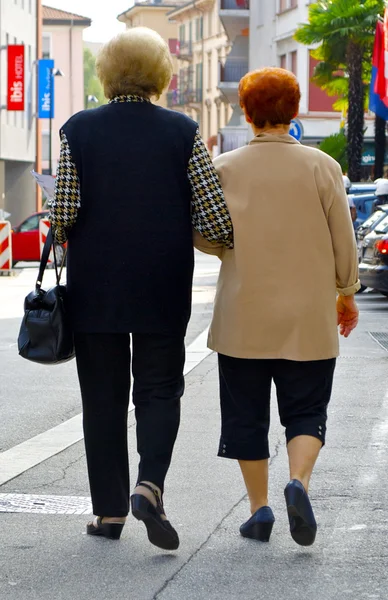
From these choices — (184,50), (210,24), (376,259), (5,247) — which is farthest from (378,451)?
(184,50)

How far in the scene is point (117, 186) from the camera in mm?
5184

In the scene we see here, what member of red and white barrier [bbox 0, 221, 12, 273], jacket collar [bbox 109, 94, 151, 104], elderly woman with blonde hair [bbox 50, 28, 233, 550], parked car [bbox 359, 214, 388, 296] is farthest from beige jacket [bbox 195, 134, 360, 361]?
red and white barrier [bbox 0, 221, 12, 273]

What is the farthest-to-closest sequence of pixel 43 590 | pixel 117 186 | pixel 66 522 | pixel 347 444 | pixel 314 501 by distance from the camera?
pixel 347 444 < pixel 314 501 < pixel 66 522 < pixel 117 186 < pixel 43 590

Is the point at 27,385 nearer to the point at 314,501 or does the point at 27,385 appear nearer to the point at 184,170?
the point at 314,501

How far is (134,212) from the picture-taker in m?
5.18

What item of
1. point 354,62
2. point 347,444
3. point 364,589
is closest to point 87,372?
point 364,589

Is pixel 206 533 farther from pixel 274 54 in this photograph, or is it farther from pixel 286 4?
pixel 274 54

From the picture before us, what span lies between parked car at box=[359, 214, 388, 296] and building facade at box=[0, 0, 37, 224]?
35126mm

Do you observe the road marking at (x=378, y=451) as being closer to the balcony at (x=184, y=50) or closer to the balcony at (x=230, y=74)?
the balcony at (x=230, y=74)

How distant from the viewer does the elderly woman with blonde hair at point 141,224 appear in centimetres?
518

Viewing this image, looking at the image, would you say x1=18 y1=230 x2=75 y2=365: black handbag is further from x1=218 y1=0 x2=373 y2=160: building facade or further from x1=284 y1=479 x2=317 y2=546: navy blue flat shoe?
x1=218 y1=0 x2=373 y2=160: building facade

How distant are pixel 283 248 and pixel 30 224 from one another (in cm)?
3026

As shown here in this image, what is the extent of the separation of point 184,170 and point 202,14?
301 feet

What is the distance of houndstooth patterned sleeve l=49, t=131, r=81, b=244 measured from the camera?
519cm
